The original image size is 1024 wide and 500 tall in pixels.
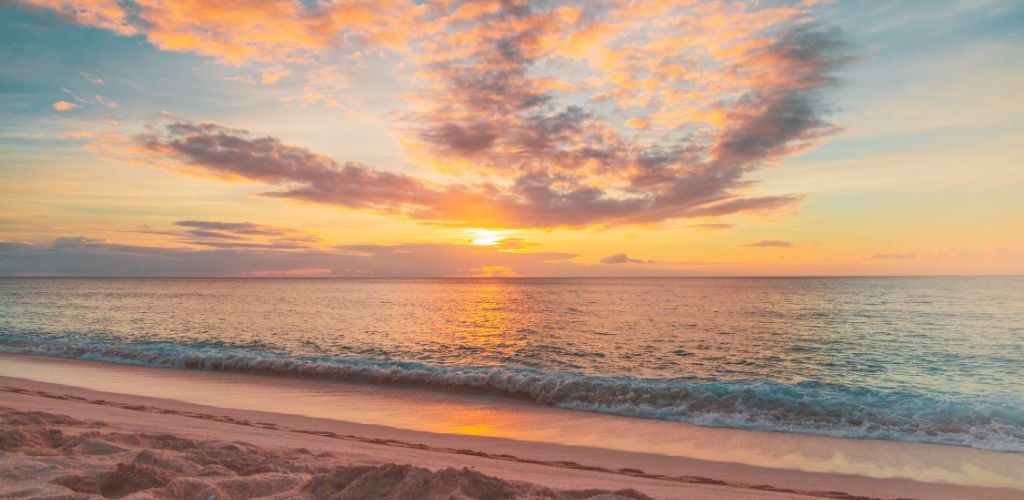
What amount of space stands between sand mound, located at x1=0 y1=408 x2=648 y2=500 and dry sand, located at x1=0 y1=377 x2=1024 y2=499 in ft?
0.05

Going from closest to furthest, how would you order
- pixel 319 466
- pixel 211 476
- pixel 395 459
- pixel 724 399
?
1. pixel 211 476
2. pixel 319 466
3. pixel 395 459
4. pixel 724 399

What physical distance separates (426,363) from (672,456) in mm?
12861

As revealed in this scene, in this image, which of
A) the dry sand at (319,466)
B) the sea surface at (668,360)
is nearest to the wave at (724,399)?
the sea surface at (668,360)

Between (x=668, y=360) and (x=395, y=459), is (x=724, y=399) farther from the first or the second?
(x=395, y=459)

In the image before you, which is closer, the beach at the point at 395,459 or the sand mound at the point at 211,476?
the sand mound at the point at 211,476

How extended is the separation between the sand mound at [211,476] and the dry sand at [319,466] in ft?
0.05

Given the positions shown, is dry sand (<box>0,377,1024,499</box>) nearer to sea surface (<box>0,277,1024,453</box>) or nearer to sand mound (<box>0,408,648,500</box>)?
sand mound (<box>0,408,648,500</box>)

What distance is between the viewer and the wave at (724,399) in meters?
11.5

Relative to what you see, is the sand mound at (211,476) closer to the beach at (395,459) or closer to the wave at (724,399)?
the beach at (395,459)

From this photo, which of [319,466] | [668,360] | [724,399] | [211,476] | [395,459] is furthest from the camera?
[668,360]

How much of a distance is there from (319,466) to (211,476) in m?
1.11

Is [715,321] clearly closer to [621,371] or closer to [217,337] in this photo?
[621,371]

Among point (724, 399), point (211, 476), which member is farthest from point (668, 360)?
point (211, 476)

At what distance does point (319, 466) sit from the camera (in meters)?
6.09
